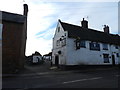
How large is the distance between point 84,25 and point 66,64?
12.4 metres

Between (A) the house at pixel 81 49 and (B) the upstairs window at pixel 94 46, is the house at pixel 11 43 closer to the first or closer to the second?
(A) the house at pixel 81 49

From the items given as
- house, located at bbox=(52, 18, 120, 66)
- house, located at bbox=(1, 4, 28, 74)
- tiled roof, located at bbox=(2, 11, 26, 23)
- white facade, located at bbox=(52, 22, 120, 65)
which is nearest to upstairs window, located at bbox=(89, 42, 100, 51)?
house, located at bbox=(52, 18, 120, 66)

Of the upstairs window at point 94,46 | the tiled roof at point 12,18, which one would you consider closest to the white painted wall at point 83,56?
→ the upstairs window at point 94,46

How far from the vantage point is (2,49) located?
18.4 m

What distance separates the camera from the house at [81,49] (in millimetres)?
22438

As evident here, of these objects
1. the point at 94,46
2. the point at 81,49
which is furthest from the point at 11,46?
the point at 94,46

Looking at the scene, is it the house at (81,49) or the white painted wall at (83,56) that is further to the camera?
the house at (81,49)

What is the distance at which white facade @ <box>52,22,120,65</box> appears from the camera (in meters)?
22.2

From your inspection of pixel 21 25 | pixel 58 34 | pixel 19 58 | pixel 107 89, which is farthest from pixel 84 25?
pixel 107 89

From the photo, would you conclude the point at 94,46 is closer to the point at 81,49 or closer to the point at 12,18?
the point at 81,49

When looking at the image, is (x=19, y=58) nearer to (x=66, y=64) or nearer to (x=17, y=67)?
(x=17, y=67)

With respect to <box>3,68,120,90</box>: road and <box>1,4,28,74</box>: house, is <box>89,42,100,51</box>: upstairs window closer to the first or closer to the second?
<box>3,68,120,90</box>: road

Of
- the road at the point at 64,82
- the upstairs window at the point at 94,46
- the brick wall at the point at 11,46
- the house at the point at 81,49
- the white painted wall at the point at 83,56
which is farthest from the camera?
the upstairs window at the point at 94,46

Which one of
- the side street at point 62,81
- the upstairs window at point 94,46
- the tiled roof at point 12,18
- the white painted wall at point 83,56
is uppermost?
the tiled roof at point 12,18
